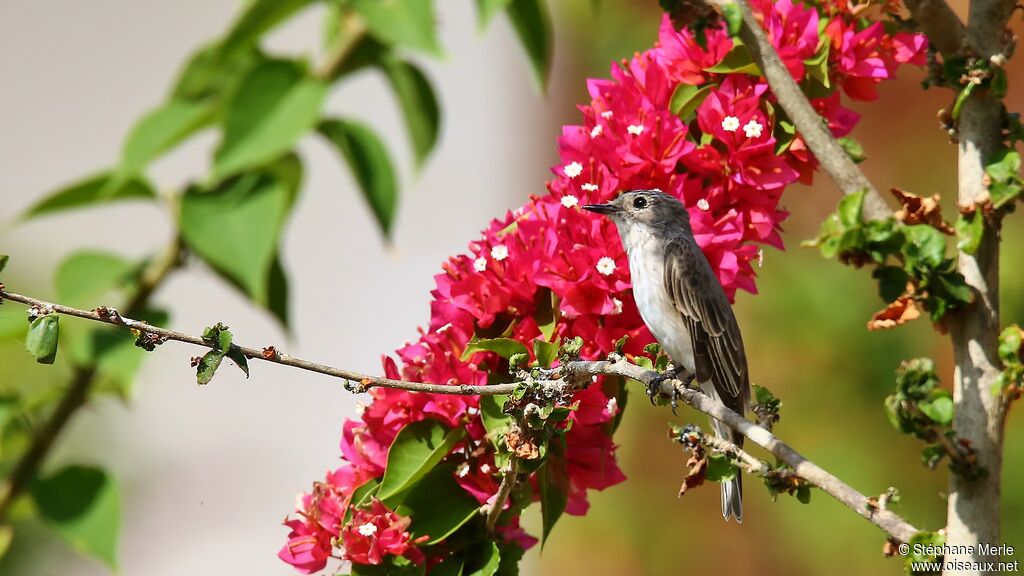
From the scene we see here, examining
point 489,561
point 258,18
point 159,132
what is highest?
point 258,18

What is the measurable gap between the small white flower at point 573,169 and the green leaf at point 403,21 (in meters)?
0.28

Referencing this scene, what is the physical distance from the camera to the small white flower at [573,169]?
135 centimetres

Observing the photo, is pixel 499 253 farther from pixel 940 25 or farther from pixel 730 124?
pixel 940 25

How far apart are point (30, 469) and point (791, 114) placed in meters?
1.07

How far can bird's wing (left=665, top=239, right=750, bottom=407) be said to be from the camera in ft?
5.41

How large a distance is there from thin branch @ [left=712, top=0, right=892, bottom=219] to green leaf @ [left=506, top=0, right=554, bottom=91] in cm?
50

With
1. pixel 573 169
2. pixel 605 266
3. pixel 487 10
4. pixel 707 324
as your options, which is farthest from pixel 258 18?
pixel 707 324

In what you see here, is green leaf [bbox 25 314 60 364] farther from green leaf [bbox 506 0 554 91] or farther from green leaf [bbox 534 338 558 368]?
green leaf [bbox 506 0 554 91]

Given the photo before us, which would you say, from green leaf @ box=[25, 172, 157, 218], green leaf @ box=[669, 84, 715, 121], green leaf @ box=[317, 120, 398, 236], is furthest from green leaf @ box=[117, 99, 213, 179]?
green leaf @ box=[669, 84, 715, 121]

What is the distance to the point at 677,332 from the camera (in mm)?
1646

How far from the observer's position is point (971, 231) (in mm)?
1097

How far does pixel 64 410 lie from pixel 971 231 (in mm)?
1160

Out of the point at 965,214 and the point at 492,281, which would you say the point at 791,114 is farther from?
the point at 492,281

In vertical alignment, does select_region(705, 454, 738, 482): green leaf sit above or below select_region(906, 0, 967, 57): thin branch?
below
